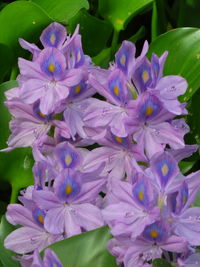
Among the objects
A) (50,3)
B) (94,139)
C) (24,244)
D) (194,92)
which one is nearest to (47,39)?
(94,139)

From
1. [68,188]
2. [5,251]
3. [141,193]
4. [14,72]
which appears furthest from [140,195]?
[14,72]

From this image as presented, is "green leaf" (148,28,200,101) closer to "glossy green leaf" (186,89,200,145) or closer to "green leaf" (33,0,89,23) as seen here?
"glossy green leaf" (186,89,200,145)

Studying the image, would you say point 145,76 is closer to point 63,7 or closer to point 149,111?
point 149,111

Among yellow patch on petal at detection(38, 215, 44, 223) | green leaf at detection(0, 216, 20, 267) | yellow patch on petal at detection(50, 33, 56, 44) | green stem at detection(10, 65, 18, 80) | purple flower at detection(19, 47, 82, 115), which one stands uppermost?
yellow patch on petal at detection(50, 33, 56, 44)

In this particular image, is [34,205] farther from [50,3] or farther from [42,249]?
[50,3]

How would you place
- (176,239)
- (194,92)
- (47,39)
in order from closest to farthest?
(176,239), (47,39), (194,92)

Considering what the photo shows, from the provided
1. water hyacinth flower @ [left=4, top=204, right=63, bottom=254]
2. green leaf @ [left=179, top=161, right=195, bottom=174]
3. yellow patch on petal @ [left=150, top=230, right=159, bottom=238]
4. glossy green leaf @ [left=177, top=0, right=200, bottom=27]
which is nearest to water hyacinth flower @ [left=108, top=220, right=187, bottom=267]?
yellow patch on petal @ [left=150, top=230, right=159, bottom=238]
